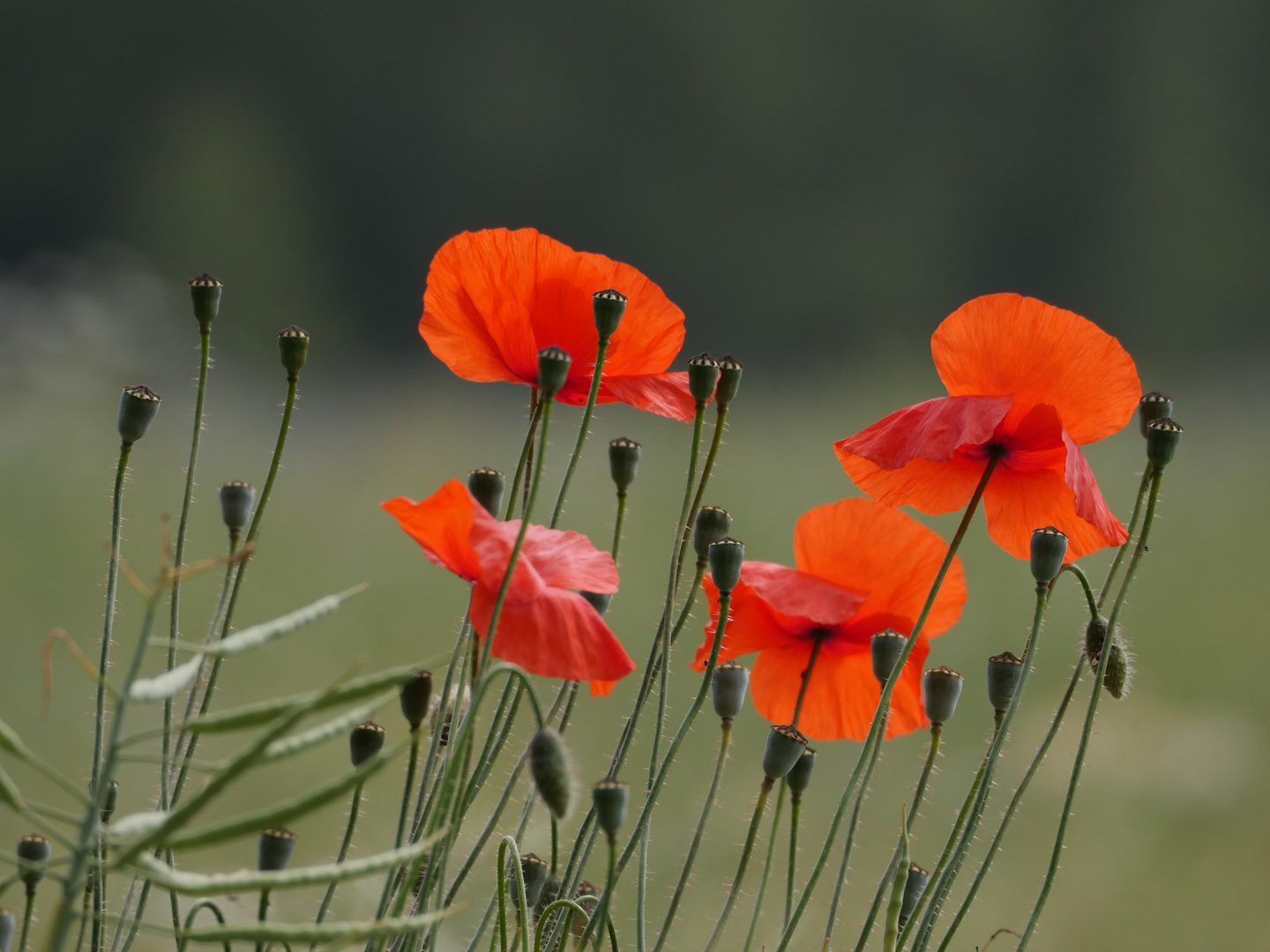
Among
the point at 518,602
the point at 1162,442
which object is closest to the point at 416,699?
the point at 518,602

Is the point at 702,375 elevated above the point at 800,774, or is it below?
above

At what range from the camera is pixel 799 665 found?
0.49 m

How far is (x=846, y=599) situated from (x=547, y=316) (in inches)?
6.1

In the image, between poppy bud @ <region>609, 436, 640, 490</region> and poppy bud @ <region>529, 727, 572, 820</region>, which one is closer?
poppy bud @ <region>529, 727, 572, 820</region>

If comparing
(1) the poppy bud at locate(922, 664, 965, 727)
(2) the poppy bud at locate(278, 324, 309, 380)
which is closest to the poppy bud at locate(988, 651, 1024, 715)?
(1) the poppy bud at locate(922, 664, 965, 727)

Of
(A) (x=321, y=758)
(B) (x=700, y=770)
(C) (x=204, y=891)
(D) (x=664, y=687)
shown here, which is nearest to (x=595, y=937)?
(D) (x=664, y=687)

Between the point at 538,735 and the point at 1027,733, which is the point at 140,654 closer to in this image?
the point at 538,735

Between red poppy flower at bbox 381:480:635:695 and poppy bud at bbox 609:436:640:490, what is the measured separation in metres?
0.10

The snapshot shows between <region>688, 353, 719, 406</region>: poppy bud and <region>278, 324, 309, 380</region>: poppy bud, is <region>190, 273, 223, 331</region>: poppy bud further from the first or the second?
<region>688, 353, 719, 406</region>: poppy bud

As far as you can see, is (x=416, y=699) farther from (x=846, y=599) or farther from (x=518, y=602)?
(x=846, y=599)

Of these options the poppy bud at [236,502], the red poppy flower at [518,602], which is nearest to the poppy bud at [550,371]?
the red poppy flower at [518,602]

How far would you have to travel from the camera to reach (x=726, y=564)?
0.37m

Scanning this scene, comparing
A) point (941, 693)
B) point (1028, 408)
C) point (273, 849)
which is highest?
point (1028, 408)

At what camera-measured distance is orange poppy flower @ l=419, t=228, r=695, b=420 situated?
1.36ft
